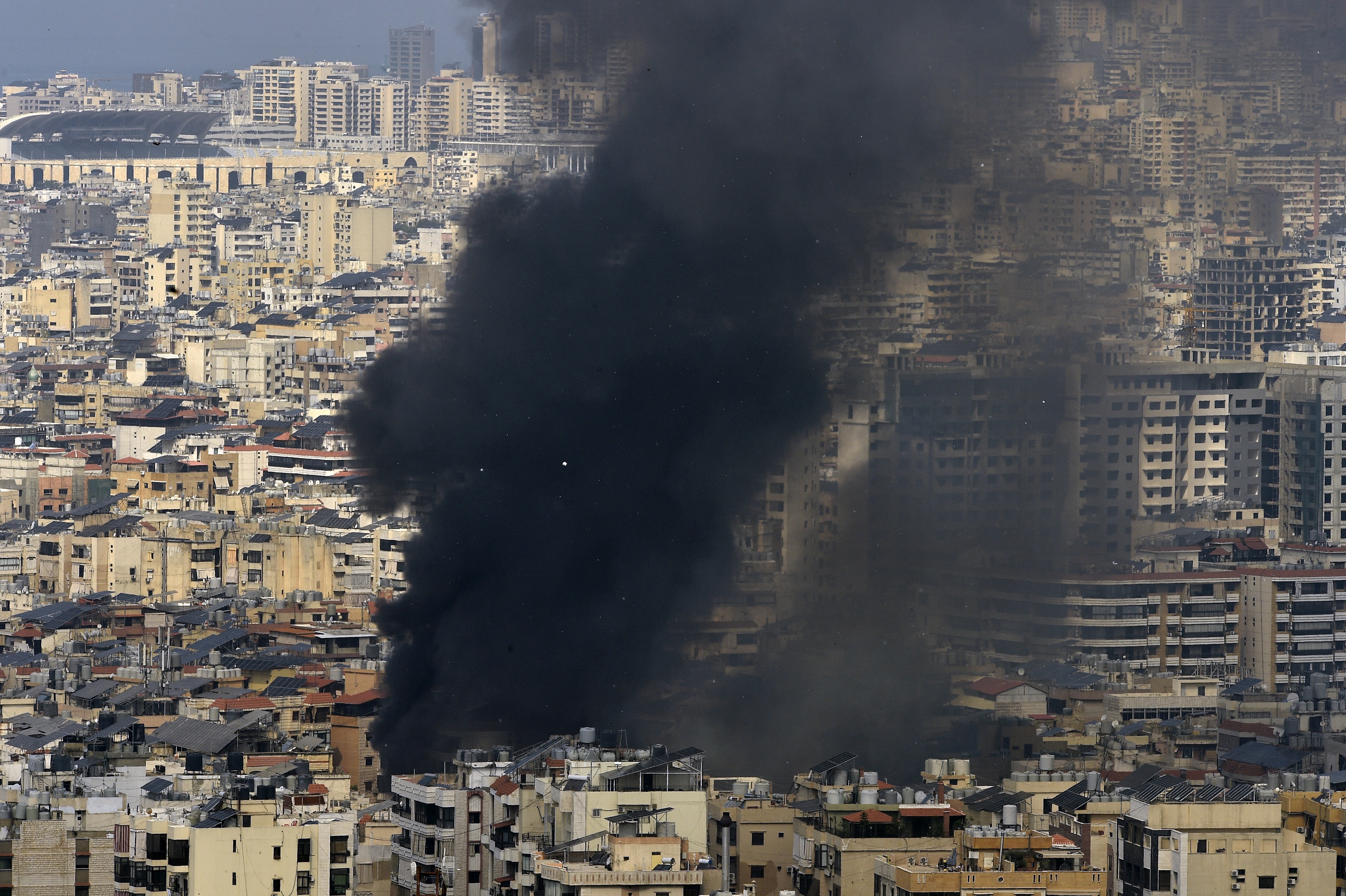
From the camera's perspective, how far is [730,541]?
4012 cm

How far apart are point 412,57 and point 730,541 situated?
365ft

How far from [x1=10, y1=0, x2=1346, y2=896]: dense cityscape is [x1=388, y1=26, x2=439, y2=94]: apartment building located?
75332mm

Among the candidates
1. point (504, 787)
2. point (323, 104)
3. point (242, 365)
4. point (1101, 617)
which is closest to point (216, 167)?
point (323, 104)

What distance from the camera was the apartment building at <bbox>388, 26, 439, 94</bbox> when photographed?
477 ft

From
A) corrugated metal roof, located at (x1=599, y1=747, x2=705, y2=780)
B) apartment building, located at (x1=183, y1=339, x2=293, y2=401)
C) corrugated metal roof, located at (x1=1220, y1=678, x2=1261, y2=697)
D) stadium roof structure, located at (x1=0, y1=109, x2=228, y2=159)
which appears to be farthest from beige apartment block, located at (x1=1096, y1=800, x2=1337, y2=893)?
stadium roof structure, located at (x1=0, y1=109, x2=228, y2=159)

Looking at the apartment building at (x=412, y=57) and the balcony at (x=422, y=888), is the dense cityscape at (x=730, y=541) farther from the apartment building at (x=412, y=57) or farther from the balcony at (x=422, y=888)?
the apartment building at (x=412, y=57)

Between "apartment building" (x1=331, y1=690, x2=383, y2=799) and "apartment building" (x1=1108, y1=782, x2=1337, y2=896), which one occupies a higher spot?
"apartment building" (x1=1108, y1=782, x2=1337, y2=896)

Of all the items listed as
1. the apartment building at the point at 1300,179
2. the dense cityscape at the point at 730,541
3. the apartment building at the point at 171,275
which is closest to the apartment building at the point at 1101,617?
the dense cityscape at the point at 730,541

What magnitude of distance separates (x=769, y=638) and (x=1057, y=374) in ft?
39.8

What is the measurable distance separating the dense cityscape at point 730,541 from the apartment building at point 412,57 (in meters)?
75.3

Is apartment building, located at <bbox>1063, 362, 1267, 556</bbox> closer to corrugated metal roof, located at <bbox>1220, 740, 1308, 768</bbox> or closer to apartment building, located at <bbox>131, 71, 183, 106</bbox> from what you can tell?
corrugated metal roof, located at <bbox>1220, 740, 1308, 768</bbox>


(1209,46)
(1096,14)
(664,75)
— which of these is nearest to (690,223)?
(664,75)

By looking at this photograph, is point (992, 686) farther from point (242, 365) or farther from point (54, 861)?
point (242, 365)

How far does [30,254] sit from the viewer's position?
4254 inches
